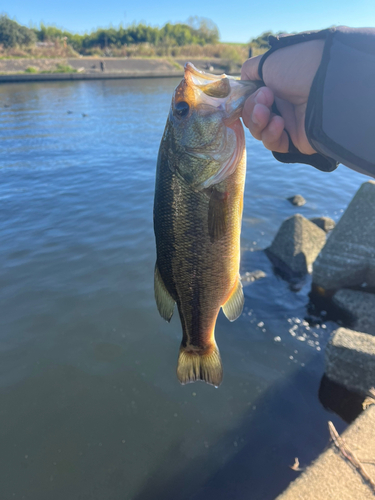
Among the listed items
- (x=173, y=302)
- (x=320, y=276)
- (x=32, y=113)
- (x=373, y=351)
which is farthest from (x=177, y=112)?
(x=32, y=113)

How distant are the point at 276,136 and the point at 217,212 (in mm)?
727

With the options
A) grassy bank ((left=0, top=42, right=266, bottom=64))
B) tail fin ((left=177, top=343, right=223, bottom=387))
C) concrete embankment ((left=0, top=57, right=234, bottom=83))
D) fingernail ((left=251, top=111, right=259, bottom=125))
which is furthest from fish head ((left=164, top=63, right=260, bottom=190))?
grassy bank ((left=0, top=42, right=266, bottom=64))

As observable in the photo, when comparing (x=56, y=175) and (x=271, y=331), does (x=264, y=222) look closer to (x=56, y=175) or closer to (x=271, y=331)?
(x=271, y=331)

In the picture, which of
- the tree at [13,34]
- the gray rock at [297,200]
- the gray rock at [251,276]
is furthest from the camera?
the tree at [13,34]

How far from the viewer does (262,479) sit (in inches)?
147

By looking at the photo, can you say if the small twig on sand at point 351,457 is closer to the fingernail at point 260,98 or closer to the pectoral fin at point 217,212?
the pectoral fin at point 217,212

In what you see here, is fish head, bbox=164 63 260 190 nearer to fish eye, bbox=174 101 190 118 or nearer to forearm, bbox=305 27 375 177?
fish eye, bbox=174 101 190 118

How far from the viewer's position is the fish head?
6.89 feet

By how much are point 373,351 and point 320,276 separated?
2.52 metres

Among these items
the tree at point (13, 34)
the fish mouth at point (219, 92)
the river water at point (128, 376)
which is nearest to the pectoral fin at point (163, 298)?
the fish mouth at point (219, 92)

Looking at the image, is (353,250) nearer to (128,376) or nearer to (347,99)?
(128,376)

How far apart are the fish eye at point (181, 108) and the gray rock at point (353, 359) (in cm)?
374

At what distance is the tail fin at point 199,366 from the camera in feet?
8.84

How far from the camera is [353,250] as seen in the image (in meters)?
6.25
